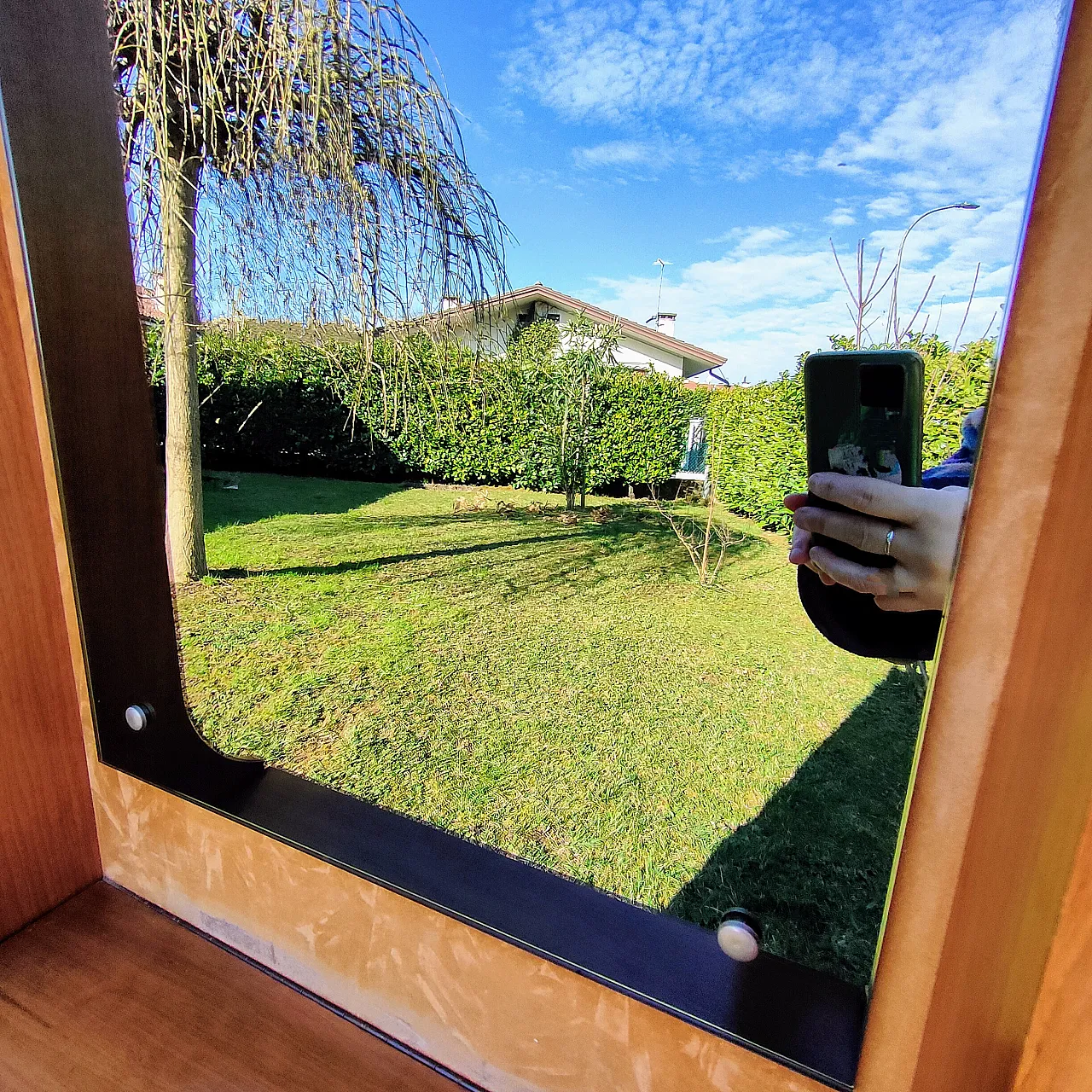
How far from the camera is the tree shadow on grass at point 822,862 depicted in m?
1.31

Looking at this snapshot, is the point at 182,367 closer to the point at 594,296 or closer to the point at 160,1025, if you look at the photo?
the point at 594,296

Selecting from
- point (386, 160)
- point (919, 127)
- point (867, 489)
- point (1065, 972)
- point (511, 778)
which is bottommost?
point (511, 778)

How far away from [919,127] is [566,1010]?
1185mm

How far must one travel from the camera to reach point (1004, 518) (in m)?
0.27

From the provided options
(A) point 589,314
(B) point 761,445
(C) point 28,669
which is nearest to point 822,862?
(C) point 28,669

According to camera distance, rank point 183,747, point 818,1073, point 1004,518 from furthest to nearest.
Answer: point 183,747, point 818,1073, point 1004,518

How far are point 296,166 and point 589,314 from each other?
454 centimetres

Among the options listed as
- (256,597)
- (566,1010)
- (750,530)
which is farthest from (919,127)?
(750,530)

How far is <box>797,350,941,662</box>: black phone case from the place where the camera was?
20.2 inches

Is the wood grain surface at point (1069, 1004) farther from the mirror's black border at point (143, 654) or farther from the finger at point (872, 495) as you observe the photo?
the finger at point (872, 495)

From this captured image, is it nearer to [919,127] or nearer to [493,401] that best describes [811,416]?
[919,127]

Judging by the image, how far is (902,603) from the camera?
1.72 feet

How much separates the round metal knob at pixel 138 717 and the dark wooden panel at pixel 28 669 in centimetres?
8

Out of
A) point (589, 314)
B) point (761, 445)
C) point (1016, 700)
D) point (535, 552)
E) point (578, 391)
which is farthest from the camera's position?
point (578, 391)
